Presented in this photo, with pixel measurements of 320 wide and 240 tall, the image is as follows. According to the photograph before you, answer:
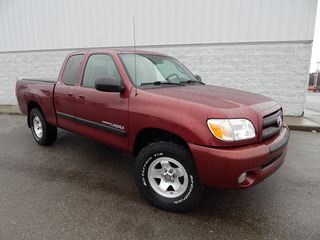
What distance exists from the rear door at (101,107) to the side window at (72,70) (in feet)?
0.83

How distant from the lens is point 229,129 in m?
2.06

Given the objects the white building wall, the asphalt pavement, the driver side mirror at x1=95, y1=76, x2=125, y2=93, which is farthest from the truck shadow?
the white building wall

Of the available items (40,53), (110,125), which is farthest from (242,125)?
(40,53)

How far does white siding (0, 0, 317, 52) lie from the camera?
657 cm

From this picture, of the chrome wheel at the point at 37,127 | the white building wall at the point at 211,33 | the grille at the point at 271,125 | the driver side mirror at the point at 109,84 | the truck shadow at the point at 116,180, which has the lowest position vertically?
the truck shadow at the point at 116,180

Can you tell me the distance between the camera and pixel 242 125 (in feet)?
6.96

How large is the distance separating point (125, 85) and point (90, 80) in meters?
0.87

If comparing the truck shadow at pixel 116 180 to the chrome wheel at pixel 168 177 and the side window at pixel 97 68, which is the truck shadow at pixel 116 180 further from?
the side window at pixel 97 68

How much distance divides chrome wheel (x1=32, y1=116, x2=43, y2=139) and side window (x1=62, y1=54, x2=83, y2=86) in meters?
1.36

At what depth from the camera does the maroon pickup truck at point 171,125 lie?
6.82ft

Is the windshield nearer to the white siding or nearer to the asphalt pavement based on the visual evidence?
the asphalt pavement

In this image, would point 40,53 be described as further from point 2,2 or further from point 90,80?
point 90,80

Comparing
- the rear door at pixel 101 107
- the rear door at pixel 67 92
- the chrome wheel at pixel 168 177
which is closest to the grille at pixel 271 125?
the chrome wheel at pixel 168 177

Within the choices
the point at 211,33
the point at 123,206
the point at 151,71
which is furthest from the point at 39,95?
the point at 211,33
